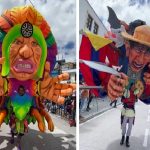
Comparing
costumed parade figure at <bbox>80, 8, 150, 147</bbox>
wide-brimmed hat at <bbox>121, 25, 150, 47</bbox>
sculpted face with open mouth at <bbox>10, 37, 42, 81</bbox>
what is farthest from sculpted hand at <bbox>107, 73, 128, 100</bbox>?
Answer: sculpted face with open mouth at <bbox>10, 37, 42, 81</bbox>

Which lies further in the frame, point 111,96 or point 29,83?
point 29,83

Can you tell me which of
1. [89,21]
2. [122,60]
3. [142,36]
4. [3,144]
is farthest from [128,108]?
[3,144]

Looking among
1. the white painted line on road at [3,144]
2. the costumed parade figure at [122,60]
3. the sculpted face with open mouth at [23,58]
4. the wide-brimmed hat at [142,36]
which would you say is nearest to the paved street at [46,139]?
the white painted line on road at [3,144]

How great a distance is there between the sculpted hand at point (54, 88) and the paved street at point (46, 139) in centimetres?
38

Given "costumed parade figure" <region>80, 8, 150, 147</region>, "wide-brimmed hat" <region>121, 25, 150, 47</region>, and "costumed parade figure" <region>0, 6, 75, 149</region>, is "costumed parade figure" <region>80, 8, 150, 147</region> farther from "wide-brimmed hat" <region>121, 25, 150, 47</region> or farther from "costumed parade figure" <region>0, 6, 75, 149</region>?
"costumed parade figure" <region>0, 6, 75, 149</region>

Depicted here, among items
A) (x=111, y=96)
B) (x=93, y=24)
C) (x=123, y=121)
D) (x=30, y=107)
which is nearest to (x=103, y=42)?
(x=93, y=24)

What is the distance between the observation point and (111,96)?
2.78 m

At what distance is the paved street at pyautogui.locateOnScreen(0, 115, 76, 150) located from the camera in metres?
3.29

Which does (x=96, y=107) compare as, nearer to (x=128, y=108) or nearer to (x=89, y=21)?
(x=128, y=108)

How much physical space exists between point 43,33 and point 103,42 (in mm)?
573

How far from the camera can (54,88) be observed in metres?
3.07

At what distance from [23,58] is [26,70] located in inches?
4.1

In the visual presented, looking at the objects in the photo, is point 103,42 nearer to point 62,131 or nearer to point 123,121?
point 123,121

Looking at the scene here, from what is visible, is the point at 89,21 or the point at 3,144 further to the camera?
the point at 3,144
